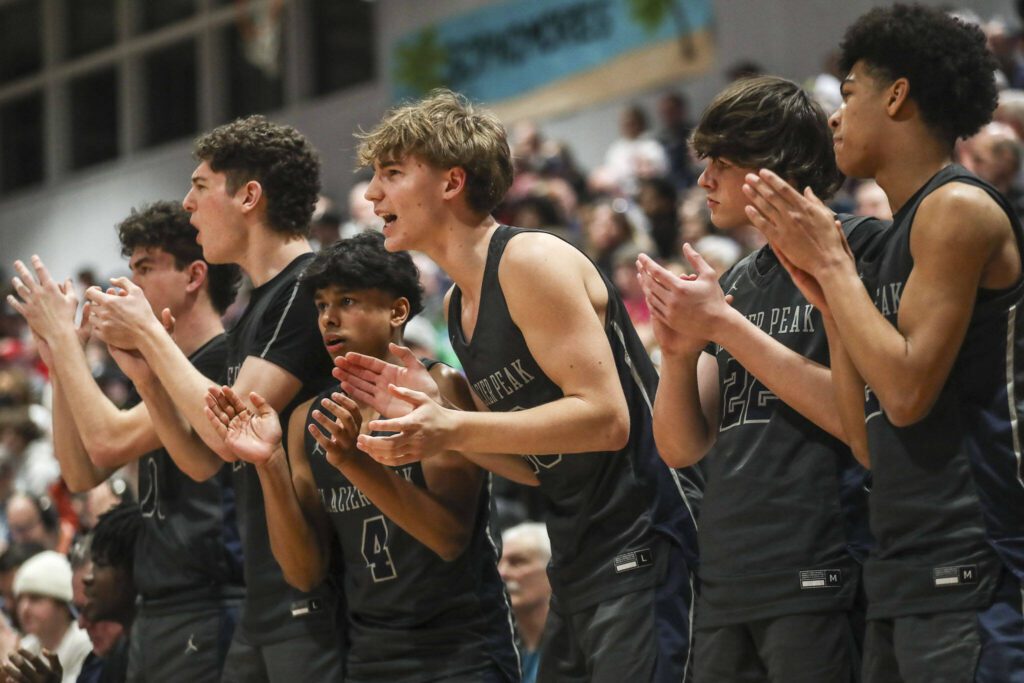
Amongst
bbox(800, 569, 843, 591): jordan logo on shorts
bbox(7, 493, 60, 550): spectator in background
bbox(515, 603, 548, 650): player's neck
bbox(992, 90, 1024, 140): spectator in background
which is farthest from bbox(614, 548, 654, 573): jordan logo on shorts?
bbox(7, 493, 60, 550): spectator in background

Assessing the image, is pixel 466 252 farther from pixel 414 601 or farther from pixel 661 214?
pixel 661 214

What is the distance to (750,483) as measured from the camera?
317 cm

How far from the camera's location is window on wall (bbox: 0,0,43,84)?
18938 millimetres

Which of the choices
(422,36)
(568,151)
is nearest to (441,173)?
(568,151)

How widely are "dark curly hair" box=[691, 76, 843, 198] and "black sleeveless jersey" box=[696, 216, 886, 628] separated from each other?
158 mm

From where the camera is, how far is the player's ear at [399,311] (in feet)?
13.0

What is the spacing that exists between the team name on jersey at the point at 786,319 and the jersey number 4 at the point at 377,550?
123cm

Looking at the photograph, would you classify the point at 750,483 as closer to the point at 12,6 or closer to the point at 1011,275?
the point at 1011,275

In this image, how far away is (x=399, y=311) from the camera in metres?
3.99

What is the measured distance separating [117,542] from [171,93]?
13.6 m

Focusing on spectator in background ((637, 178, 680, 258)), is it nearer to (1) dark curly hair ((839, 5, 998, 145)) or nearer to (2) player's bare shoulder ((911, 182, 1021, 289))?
(1) dark curly hair ((839, 5, 998, 145))

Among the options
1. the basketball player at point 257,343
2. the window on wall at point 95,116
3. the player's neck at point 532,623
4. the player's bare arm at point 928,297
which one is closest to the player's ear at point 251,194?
the basketball player at point 257,343

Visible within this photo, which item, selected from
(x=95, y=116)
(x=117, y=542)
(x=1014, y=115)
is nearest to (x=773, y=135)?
(x=117, y=542)

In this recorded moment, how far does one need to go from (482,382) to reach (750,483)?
759 millimetres
